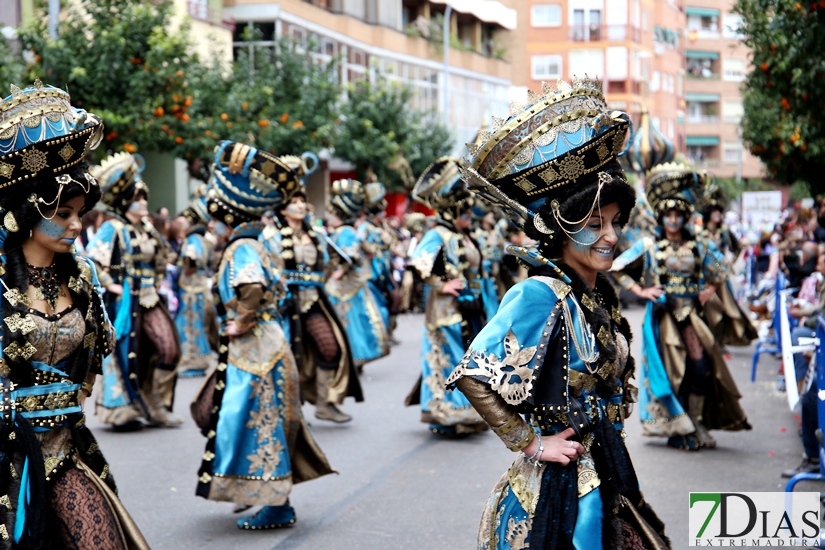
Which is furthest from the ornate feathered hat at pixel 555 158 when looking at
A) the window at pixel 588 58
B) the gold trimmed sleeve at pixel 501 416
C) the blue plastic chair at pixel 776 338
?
the window at pixel 588 58

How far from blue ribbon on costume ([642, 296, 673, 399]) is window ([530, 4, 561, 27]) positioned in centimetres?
5462

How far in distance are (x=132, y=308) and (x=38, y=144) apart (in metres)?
5.97

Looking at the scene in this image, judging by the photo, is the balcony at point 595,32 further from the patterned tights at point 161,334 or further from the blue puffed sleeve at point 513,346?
the blue puffed sleeve at point 513,346

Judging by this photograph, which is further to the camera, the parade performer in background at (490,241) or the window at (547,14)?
the window at (547,14)

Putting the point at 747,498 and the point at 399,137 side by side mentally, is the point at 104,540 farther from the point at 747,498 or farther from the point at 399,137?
the point at 399,137

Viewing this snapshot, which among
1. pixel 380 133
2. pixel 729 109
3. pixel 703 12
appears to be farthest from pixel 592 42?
pixel 380 133

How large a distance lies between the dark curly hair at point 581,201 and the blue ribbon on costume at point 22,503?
80.8 inches

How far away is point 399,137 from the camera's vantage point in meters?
30.5

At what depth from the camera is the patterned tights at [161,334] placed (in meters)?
9.98

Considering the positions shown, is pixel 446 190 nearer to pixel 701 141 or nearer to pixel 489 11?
pixel 489 11

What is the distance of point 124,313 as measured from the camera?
32.5 ft

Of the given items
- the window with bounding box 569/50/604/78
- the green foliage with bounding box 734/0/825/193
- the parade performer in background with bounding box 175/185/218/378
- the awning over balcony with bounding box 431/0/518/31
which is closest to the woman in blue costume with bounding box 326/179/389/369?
the parade performer in background with bounding box 175/185/218/378

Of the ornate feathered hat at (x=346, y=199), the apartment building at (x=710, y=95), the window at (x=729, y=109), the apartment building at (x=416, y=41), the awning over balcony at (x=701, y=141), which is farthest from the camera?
the window at (x=729, y=109)

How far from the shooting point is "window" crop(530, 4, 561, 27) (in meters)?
61.6
